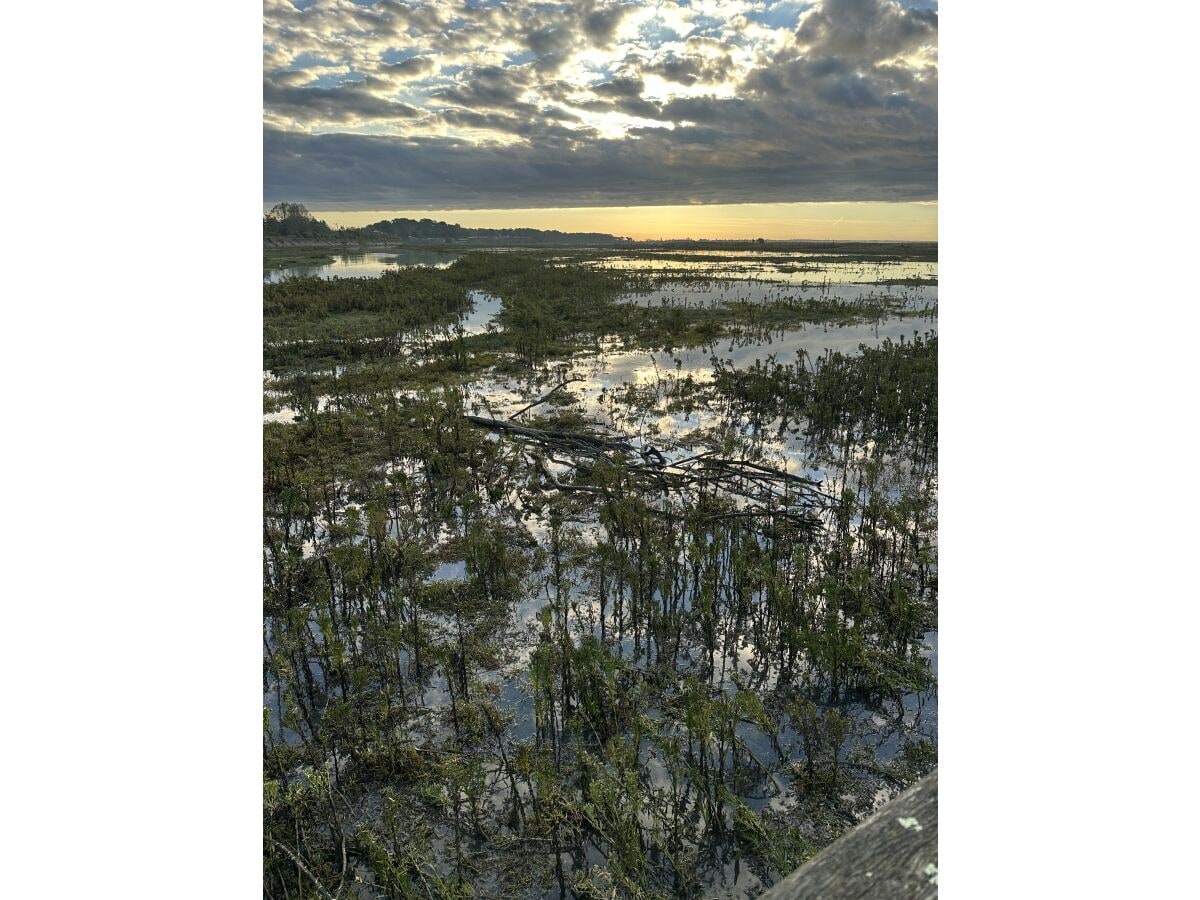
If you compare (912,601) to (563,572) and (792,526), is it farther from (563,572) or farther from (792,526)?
(563,572)

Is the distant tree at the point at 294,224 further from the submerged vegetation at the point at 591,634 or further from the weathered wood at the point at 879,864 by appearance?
the weathered wood at the point at 879,864

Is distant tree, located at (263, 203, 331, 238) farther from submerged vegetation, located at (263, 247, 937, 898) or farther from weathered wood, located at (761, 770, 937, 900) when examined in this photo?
Answer: weathered wood, located at (761, 770, 937, 900)

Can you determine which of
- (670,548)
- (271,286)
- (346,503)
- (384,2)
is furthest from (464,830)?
(271,286)

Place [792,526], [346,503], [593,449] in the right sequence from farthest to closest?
1. [593,449]
2. [346,503]
3. [792,526]

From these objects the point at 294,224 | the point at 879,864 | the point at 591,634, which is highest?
the point at 294,224

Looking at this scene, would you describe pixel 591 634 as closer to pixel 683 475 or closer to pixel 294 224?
pixel 683 475

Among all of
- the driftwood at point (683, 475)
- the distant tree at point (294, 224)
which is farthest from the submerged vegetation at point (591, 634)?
the distant tree at point (294, 224)

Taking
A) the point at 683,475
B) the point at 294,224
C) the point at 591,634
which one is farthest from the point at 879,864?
the point at 294,224
